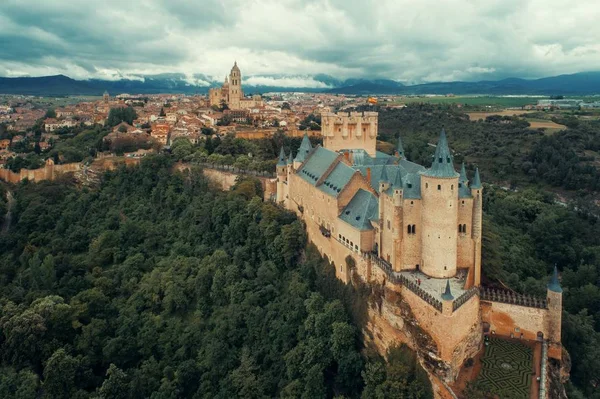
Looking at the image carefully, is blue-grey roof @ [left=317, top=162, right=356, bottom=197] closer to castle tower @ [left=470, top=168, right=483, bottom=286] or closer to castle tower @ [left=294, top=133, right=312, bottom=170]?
castle tower @ [left=294, top=133, right=312, bottom=170]

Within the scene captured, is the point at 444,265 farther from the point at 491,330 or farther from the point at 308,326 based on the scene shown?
the point at 308,326

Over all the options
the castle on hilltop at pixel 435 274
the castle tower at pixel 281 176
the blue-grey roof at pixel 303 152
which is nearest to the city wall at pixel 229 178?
the castle tower at pixel 281 176

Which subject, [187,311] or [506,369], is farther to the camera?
[187,311]

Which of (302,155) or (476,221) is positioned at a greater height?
(302,155)

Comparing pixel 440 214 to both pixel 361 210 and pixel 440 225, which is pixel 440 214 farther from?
pixel 361 210

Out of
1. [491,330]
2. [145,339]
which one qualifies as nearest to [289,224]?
[145,339]

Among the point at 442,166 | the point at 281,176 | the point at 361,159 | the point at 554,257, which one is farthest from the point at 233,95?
the point at 442,166

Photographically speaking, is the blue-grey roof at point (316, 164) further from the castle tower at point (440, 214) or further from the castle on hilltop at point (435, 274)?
the castle tower at point (440, 214)
